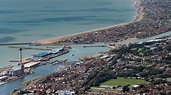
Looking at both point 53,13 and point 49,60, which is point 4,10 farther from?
point 49,60

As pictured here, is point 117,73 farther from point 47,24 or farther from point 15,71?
point 47,24

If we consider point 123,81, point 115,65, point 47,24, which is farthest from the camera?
point 47,24

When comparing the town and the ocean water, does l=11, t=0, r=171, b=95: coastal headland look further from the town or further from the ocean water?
the ocean water

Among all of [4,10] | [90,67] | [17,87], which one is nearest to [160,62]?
[90,67]

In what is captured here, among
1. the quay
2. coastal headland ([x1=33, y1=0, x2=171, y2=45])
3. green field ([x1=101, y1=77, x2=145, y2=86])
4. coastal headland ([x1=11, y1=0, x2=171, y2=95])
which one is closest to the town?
coastal headland ([x1=11, y1=0, x2=171, y2=95])

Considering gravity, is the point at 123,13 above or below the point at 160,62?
above

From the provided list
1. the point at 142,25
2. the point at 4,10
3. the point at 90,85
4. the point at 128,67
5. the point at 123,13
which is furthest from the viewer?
the point at 4,10

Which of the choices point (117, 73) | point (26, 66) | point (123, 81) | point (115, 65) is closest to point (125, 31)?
point (115, 65)
